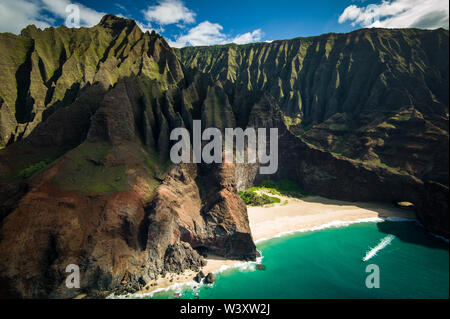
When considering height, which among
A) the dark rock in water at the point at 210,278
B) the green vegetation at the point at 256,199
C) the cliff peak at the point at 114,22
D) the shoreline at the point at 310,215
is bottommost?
the dark rock in water at the point at 210,278

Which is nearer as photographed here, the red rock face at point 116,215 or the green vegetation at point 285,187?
the red rock face at point 116,215

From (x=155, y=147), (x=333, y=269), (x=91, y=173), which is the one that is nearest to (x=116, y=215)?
(x=91, y=173)

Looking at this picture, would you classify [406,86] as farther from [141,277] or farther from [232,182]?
[141,277]

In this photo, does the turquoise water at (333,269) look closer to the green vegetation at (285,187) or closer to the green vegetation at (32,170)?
the green vegetation at (285,187)

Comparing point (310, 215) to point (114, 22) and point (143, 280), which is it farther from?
Answer: point (114, 22)

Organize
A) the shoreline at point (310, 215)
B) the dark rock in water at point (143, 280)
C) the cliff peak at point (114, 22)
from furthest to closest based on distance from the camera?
the cliff peak at point (114, 22) → the shoreline at point (310, 215) → the dark rock in water at point (143, 280)

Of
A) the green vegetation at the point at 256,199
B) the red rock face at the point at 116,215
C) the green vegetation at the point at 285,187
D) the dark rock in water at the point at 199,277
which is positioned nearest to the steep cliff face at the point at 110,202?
the red rock face at the point at 116,215

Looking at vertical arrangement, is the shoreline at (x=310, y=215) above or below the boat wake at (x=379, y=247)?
above
